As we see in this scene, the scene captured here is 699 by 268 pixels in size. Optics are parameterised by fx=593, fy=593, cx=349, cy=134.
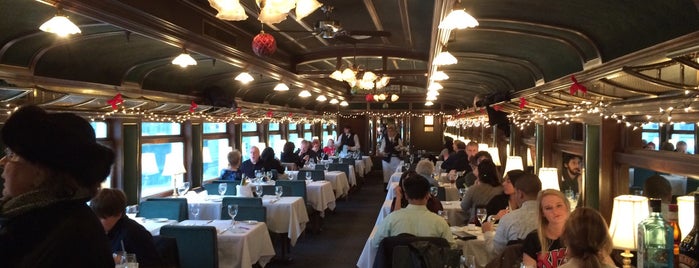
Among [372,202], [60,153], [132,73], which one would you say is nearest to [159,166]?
[132,73]

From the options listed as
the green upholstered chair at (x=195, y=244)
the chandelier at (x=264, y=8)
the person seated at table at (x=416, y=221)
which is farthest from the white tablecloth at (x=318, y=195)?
the chandelier at (x=264, y=8)

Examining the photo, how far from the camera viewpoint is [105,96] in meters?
7.23

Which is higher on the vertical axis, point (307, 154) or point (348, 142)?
point (348, 142)

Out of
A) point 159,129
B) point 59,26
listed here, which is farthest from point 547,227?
point 159,129

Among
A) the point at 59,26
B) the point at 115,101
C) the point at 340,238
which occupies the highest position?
the point at 59,26

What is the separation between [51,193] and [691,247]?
3.15 metres

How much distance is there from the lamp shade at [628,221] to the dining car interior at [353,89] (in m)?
0.01

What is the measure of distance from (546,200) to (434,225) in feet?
3.51

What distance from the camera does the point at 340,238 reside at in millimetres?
10062

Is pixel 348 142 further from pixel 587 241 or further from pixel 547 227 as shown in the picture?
pixel 587 241

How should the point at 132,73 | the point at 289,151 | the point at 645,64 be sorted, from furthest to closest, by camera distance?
the point at 289,151 < the point at 132,73 < the point at 645,64

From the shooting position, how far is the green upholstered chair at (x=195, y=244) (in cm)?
556

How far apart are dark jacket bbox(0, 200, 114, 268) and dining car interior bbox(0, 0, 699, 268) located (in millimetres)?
213

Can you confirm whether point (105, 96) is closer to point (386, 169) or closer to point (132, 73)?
point (132, 73)
